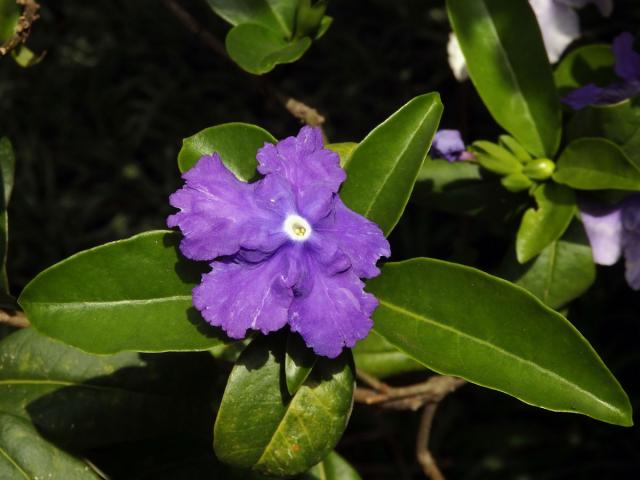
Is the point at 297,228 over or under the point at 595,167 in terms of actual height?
over

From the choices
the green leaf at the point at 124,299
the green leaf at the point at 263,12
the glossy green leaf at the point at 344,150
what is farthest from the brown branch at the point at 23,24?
the glossy green leaf at the point at 344,150

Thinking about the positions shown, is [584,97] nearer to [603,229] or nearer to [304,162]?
[603,229]

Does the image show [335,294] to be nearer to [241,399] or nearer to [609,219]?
[241,399]

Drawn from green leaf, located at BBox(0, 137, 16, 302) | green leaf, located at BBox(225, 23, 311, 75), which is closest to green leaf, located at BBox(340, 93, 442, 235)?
green leaf, located at BBox(225, 23, 311, 75)

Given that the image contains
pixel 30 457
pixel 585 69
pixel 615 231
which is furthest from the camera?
pixel 585 69

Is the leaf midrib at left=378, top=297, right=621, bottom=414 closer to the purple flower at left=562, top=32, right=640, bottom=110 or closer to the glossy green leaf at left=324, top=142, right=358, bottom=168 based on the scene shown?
the glossy green leaf at left=324, top=142, right=358, bottom=168

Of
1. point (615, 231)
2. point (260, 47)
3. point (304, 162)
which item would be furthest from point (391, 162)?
point (615, 231)

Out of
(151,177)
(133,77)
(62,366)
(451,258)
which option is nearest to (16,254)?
(151,177)
